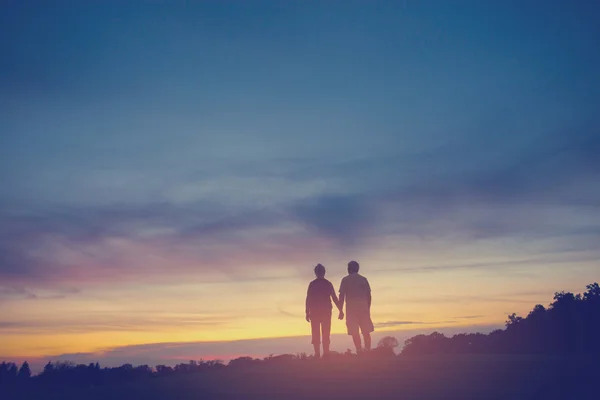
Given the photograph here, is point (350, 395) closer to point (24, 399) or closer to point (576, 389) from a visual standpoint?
point (576, 389)

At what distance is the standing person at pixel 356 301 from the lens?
1961 cm

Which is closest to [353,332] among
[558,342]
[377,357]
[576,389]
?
[377,357]

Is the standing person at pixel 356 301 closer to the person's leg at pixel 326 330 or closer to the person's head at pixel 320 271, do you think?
the person's leg at pixel 326 330

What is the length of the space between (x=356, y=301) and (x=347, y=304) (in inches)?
15.5

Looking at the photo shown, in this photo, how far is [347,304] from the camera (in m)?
19.8

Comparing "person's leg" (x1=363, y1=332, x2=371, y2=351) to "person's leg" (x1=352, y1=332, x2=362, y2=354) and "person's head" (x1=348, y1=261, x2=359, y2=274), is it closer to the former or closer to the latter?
"person's leg" (x1=352, y1=332, x2=362, y2=354)

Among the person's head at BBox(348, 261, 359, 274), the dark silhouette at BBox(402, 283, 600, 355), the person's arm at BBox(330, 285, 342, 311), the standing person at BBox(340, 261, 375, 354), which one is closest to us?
the standing person at BBox(340, 261, 375, 354)

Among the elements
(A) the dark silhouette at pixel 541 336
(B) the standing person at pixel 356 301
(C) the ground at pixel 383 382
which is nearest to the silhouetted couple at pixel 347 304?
(B) the standing person at pixel 356 301

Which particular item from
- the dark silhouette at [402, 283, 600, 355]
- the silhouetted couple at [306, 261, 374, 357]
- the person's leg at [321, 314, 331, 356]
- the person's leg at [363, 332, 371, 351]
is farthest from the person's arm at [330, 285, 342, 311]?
the dark silhouette at [402, 283, 600, 355]

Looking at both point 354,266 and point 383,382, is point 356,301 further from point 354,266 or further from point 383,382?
point 383,382

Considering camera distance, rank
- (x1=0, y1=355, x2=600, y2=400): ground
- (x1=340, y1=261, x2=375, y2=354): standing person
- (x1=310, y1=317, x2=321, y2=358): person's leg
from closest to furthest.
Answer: (x1=0, y1=355, x2=600, y2=400): ground
(x1=340, y1=261, x2=375, y2=354): standing person
(x1=310, y1=317, x2=321, y2=358): person's leg

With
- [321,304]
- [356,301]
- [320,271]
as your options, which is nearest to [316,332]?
[321,304]

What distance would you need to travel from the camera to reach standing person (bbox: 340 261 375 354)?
1961 centimetres

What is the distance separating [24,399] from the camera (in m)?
15.4
